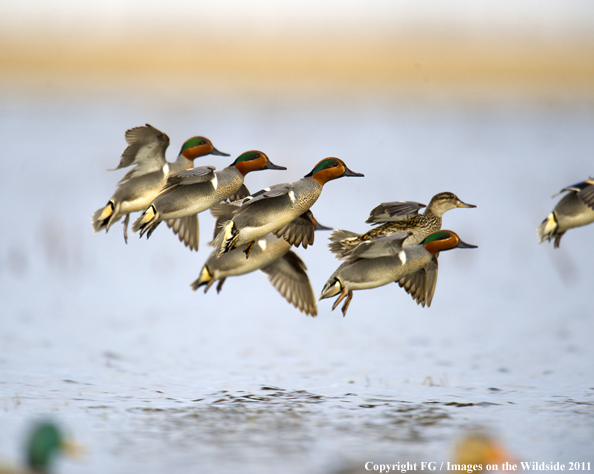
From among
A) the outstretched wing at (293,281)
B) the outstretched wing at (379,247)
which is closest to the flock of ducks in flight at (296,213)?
the outstretched wing at (379,247)

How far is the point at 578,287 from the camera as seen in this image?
28.1ft

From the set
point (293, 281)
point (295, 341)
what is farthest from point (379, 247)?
point (295, 341)

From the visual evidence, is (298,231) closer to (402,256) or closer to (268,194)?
(268,194)

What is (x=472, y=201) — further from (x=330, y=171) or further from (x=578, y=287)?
(x=330, y=171)

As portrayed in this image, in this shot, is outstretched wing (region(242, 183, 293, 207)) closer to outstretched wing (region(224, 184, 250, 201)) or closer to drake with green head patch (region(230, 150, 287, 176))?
drake with green head patch (region(230, 150, 287, 176))

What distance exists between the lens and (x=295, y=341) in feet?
23.0

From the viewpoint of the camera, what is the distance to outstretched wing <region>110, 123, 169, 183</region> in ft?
17.0

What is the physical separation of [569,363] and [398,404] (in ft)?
5.65

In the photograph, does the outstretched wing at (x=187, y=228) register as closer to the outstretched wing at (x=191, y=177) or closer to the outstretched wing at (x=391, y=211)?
the outstretched wing at (x=191, y=177)

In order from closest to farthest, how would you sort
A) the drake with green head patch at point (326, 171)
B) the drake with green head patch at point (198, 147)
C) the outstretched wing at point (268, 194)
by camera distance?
the outstretched wing at point (268, 194)
the drake with green head patch at point (326, 171)
the drake with green head patch at point (198, 147)

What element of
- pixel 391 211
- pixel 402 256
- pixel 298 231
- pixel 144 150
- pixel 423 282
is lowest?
pixel 423 282

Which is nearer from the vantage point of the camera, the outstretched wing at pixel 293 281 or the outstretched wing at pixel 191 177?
the outstretched wing at pixel 191 177

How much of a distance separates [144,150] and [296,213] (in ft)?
3.73

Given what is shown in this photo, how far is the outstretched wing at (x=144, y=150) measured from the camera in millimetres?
5191
